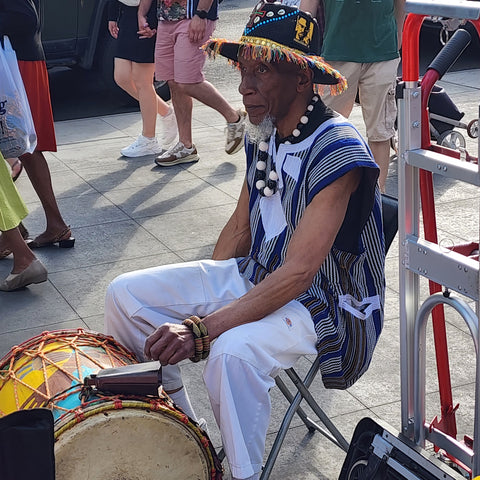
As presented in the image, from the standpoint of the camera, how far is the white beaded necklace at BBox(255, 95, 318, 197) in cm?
301

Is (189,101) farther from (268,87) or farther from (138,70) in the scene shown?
(268,87)

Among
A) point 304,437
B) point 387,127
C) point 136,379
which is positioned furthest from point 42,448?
point 387,127

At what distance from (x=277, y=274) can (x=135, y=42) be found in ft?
14.6

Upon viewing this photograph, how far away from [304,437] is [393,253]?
2.01m

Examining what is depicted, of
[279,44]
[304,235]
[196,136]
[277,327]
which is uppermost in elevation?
[279,44]

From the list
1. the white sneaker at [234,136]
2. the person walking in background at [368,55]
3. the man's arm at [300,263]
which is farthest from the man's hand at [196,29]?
the man's arm at [300,263]

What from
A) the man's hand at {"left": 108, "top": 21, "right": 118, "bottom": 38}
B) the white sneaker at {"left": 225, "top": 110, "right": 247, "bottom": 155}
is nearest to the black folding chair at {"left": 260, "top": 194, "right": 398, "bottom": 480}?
the white sneaker at {"left": 225, "top": 110, "right": 247, "bottom": 155}

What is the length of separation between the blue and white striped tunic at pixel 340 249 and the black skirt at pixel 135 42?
4067 mm

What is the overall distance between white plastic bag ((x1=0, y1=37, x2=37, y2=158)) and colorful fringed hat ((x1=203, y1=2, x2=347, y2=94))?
194cm

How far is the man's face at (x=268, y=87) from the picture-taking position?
2.98 meters

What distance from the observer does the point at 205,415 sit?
11.8 ft

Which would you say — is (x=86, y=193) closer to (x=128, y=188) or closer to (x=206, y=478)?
(x=128, y=188)

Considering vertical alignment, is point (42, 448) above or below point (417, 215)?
below

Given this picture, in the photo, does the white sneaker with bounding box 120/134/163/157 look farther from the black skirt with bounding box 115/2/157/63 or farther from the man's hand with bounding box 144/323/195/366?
the man's hand with bounding box 144/323/195/366
